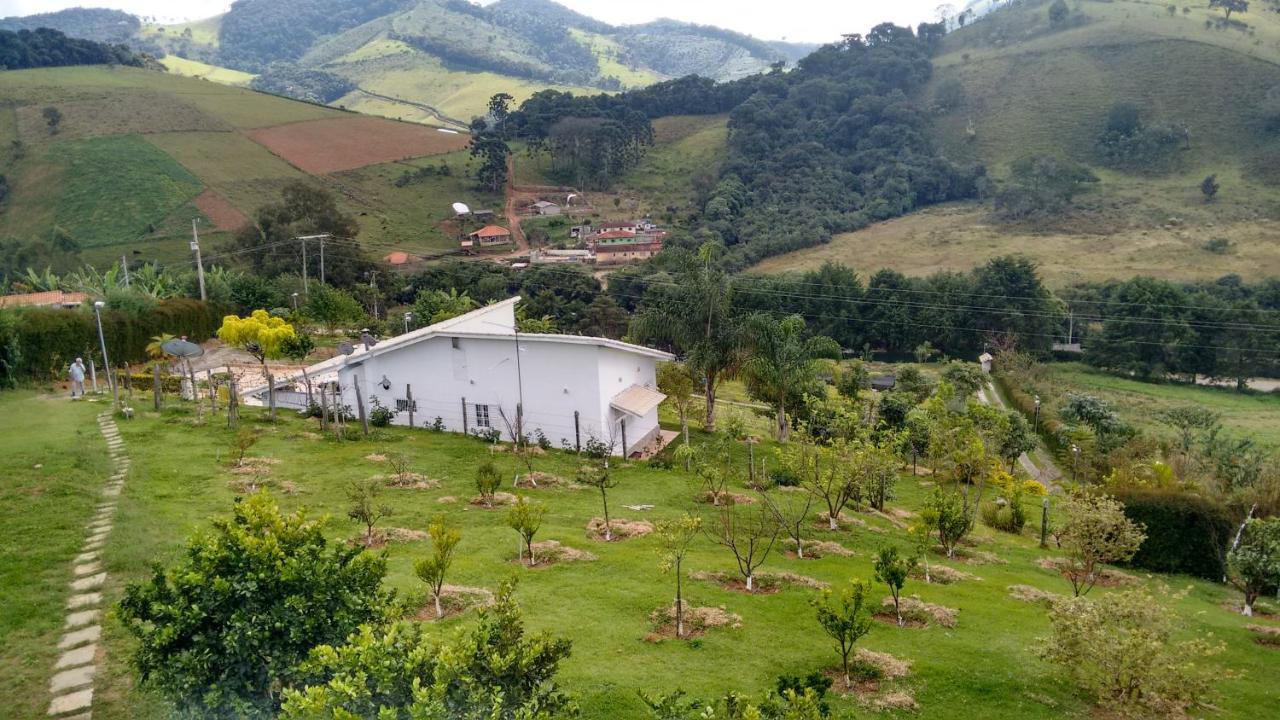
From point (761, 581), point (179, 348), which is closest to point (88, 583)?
point (761, 581)

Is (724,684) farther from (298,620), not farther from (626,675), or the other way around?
(298,620)

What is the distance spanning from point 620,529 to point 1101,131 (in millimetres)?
104315

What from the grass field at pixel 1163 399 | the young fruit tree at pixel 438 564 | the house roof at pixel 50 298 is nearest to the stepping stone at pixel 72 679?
the young fruit tree at pixel 438 564

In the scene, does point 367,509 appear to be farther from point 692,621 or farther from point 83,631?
point 692,621

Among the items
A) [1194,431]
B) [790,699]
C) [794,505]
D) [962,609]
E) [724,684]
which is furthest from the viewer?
[1194,431]

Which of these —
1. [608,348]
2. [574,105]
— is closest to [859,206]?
[574,105]

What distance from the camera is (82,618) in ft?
33.6

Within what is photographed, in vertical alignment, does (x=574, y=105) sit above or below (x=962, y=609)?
above

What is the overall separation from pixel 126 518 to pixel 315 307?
28.3 m

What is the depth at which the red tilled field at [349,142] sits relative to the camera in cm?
8694

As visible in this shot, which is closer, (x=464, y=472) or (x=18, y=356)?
(x=464, y=472)

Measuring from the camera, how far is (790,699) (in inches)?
284

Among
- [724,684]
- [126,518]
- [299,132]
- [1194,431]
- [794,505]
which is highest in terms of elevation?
[299,132]

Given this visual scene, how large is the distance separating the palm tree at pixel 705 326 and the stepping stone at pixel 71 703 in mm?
20928
